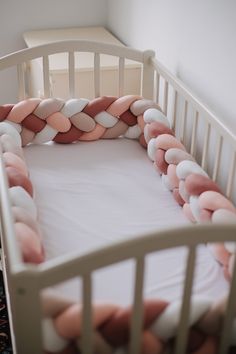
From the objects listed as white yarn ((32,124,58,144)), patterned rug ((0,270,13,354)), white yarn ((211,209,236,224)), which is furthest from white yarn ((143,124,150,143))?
patterned rug ((0,270,13,354))

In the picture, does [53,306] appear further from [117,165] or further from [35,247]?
[117,165]

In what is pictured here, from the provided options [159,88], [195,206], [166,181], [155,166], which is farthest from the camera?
[159,88]

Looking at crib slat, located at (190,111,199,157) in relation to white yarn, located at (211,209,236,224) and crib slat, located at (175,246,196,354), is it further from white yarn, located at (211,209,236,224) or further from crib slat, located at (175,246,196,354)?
crib slat, located at (175,246,196,354)

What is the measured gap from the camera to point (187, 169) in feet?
5.07

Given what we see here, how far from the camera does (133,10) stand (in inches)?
97.2

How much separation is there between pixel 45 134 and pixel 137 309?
1.14 m

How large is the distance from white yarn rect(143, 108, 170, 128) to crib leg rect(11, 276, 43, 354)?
1110mm

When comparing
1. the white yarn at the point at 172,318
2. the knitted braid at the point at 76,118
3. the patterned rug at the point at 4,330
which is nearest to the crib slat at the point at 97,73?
the knitted braid at the point at 76,118

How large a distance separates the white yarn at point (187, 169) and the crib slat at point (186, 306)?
637 millimetres

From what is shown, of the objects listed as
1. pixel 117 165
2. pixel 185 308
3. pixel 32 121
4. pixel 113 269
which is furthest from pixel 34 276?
pixel 32 121

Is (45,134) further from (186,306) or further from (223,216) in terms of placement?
(186,306)

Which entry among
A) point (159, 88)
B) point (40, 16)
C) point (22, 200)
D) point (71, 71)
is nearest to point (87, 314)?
point (22, 200)

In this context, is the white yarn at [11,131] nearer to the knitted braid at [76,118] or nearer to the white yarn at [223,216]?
the knitted braid at [76,118]

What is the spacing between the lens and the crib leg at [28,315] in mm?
855
